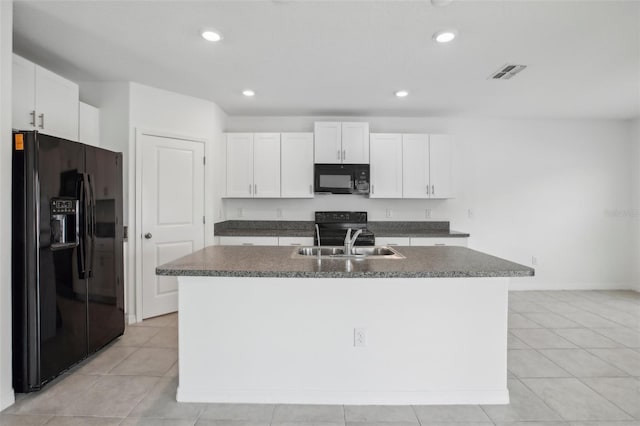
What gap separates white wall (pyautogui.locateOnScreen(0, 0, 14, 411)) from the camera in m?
1.96

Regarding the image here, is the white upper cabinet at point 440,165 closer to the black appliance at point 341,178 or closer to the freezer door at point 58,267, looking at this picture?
the black appliance at point 341,178

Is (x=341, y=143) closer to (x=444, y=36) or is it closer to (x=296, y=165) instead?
(x=296, y=165)

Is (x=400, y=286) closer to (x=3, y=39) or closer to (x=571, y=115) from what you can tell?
(x=3, y=39)

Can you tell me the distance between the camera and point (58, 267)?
2252 millimetres

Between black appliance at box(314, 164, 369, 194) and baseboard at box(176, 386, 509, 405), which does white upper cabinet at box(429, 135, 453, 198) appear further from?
baseboard at box(176, 386, 509, 405)

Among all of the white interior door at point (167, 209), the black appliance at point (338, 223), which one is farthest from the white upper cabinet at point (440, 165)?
the white interior door at point (167, 209)

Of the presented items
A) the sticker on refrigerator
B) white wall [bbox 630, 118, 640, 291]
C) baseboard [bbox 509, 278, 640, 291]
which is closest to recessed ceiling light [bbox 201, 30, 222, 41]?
the sticker on refrigerator

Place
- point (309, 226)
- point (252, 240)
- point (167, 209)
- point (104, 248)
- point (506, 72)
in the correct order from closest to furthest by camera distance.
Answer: point (104, 248), point (506, 72), point (167, 209), point (252, 240), point (309, 226)

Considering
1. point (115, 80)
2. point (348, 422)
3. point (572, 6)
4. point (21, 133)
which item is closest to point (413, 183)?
point (572, 6)

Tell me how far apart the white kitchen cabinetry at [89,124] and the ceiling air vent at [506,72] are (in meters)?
3.82

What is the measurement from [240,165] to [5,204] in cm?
256

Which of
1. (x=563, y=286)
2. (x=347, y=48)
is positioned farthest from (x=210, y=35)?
(x=563, y=286)

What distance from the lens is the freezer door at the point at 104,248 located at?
2572 millimetres

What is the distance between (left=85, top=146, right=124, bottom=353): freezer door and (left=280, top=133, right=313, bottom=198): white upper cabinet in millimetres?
1889
